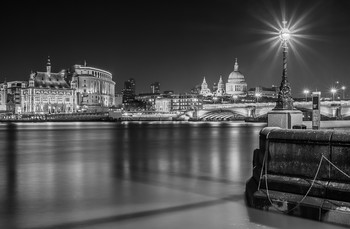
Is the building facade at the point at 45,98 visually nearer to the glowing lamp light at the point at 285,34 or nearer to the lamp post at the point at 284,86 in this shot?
the lamp post at the point at 284,86

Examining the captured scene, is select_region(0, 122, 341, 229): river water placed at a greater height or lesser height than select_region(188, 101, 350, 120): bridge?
lesser

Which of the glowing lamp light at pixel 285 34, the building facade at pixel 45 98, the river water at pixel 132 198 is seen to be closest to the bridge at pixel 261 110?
the building facade at pixel 45 98

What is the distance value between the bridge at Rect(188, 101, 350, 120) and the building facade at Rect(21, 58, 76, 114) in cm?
6874

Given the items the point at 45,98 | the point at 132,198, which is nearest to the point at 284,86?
the point at 132,198

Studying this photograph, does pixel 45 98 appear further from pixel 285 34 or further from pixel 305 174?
pixel 305 174

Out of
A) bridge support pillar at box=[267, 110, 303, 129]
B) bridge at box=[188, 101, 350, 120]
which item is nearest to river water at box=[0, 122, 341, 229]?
bridge support pillar at box=[267, 110, 303, 129]

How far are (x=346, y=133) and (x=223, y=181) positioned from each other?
5.74 m

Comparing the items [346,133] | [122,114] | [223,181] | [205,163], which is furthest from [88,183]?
[122,114]

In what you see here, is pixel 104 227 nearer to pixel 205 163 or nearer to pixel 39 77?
pixel 205 163

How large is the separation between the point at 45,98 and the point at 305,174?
196 meters

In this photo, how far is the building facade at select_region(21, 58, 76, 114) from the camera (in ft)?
627

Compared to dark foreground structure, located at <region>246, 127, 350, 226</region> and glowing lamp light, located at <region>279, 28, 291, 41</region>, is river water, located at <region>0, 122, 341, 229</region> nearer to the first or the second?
dark foreground structure, located at <region>246, 127, 350, 226</region>

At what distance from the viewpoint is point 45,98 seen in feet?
634

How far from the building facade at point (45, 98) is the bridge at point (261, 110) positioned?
2706 inches
